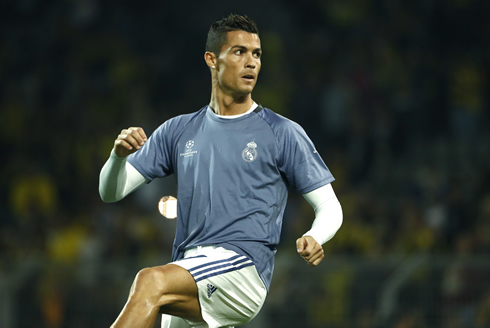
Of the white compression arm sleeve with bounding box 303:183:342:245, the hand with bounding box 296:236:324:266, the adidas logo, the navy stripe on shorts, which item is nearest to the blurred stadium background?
the white compression arm sleeve with bounding box 303:183:342:245

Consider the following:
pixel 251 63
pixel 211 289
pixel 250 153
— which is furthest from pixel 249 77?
pixel 211 289

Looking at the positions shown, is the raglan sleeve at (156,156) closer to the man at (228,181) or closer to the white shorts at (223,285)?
the man at (228,181)

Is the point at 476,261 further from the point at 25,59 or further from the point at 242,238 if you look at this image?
the point at 25,59

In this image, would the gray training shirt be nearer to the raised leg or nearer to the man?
the man

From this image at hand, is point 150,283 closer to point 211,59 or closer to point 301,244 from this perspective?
point 301,244

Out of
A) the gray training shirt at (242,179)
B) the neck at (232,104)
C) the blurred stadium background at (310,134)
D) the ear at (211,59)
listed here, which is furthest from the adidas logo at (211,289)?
the blurred stadium background at (310,134)

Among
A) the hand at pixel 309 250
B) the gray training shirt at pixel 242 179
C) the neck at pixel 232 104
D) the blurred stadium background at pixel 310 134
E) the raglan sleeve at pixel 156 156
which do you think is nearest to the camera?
the hand at pixel 309 250

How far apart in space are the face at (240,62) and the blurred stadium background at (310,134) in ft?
14.1

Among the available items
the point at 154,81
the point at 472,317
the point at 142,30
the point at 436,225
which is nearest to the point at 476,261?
the point at 472,317

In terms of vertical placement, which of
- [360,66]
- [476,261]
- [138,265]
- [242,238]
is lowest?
[138,265]

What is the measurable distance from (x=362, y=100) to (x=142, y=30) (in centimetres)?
486

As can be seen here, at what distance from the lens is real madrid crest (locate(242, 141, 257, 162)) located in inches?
169

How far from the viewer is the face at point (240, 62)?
14.5 ft

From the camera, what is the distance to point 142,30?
14.1m
